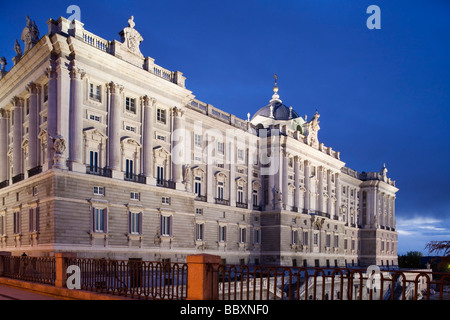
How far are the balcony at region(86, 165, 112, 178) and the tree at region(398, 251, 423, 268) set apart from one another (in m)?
80.9

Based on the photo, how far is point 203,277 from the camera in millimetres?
10695

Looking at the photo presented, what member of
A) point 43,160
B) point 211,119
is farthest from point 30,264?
point 211,119

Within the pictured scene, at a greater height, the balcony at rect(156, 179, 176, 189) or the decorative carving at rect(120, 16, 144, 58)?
the decorative carving at rect(120, 16, 144, 58)

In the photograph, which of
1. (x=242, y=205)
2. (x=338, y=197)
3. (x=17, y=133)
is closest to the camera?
(x=17, y=133)

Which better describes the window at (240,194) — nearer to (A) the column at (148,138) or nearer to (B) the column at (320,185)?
(A) the column at (148,138)

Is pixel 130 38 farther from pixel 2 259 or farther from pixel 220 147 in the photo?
pixel 2 259

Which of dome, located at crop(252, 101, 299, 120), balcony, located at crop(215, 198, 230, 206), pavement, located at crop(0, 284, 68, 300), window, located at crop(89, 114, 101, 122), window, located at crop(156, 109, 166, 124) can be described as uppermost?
dome, located at crop(252, 101, 299, 120)

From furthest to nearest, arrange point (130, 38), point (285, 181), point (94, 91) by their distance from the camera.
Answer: point (285, 181), point (130, 38), point (94, 91)

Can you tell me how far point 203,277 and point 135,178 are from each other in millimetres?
24071

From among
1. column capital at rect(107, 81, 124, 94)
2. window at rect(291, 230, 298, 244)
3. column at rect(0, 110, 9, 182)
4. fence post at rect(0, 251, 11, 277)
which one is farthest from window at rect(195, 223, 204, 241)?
fence post at rect(0, 251, 11, 277)

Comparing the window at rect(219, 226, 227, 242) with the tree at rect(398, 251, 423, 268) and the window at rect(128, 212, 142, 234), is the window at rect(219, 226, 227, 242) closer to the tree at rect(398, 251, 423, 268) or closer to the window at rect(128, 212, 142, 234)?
the window at rect(128, 212, 142, 234)

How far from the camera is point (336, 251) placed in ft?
207

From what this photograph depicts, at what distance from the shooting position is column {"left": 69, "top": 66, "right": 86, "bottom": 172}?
2950cm

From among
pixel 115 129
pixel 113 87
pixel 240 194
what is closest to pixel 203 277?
pixel 115 129
